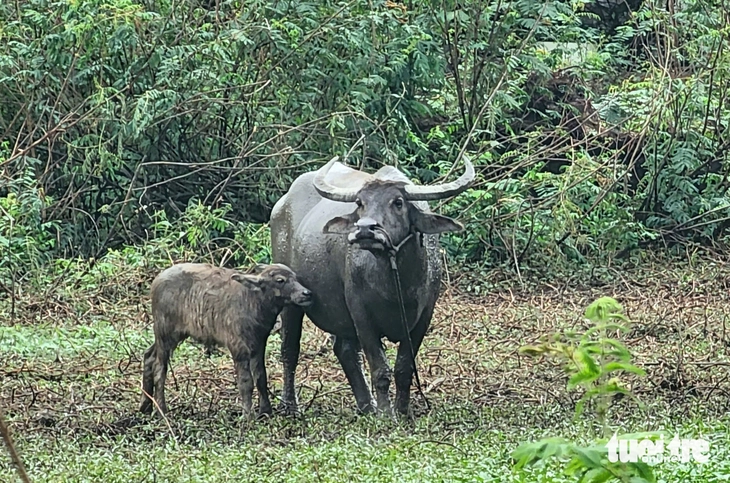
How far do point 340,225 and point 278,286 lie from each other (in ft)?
1.70

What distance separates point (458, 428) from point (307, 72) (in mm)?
7036

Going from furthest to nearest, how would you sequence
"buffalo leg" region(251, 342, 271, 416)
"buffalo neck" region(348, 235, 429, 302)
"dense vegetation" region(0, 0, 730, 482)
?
"dense vegetation" region(0, 0, 730, 482)
"buffalo leg" region(251, 342, 271, 416)
"buffalo neck" region(348, 235, 429, 302)

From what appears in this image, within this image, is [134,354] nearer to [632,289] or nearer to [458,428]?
[458,428]

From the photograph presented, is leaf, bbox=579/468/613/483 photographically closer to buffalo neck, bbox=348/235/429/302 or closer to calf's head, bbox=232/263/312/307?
buffalo neck, bbox=348/235/429/302

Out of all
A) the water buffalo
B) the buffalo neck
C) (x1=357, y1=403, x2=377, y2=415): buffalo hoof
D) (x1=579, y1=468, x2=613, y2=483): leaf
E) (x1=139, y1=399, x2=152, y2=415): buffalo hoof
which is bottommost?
(x1=357, y1=403, x2=377, y2=415): buffalo hoof

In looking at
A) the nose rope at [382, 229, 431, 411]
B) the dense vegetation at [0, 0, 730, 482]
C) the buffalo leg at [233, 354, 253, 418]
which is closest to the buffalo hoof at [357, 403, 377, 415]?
the nose rope at [382, 229, 431, 411]

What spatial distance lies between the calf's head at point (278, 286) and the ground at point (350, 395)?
67 cm

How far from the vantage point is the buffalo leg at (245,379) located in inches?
302

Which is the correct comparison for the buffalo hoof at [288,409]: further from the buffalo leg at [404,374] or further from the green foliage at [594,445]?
the green foliage at [594,445]

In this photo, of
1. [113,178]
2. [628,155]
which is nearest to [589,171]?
[628,155]

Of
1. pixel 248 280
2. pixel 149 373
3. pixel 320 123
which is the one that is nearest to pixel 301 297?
pixel 248 280

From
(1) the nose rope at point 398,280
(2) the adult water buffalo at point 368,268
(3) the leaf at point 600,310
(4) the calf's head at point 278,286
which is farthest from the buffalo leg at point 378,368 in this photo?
(3) the leaf at point 600,310

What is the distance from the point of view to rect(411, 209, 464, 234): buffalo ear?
24.5ft

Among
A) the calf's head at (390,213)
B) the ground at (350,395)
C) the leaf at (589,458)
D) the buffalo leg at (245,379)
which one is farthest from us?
the buffalo leg at (245,379)
